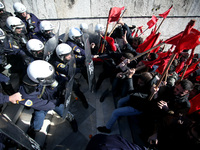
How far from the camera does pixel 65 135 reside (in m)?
2.96

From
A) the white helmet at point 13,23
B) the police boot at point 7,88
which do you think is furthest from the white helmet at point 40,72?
the white helmet at point 13,23

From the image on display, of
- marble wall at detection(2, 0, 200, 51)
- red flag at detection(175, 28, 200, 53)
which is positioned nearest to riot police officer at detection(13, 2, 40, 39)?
marble wall at detection(2, 0, 200, 51)

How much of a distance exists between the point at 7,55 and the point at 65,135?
10.4ft

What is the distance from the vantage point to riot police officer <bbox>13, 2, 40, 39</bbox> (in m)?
4.75

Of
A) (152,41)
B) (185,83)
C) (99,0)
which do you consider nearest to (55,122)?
(185,83)

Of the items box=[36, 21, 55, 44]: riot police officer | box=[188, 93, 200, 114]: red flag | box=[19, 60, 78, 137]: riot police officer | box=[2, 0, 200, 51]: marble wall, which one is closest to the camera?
box=[188, 93, 200, 114]: red flag

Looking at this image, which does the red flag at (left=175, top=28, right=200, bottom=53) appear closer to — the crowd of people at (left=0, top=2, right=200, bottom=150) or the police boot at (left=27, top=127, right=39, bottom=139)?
the crowd of people at (left=0, top=2, right=200, bottom=150)

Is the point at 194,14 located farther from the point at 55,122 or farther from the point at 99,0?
the point at 55,122

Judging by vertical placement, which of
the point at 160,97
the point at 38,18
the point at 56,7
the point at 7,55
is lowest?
the point at 160,97

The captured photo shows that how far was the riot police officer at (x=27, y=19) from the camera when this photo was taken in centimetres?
475

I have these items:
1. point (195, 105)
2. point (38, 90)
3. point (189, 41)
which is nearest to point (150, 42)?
point (189, 41)

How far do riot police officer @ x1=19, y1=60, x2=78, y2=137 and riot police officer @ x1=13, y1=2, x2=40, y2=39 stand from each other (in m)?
3.06

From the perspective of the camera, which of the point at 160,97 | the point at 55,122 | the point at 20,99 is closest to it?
the point at 20,99

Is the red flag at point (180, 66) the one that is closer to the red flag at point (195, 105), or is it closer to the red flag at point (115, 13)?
the red flag at point (195, 105)
